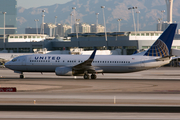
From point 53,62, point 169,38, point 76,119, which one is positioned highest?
point 169,38

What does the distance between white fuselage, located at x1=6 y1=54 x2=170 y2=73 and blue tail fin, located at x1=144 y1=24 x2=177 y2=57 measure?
3.94 ft

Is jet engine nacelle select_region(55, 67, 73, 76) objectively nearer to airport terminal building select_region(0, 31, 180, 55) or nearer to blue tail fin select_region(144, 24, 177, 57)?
blue tail fin select_region(144, 24, 177, 57)

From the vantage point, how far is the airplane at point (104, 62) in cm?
4744

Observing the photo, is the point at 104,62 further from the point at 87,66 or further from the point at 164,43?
the point at 164,43

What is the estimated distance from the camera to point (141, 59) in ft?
157

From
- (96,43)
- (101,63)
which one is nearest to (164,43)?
(101,63)

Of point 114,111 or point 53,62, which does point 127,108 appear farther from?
point 53,62

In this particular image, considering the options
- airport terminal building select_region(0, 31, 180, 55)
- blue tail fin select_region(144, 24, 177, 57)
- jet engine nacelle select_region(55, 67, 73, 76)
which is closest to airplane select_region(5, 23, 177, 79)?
blue tail fin select_region(144, 24, 177, 57)

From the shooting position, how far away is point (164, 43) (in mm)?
48500

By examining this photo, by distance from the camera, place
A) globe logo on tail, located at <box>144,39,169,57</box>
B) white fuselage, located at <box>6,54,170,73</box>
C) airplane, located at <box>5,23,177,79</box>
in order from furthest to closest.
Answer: globe logo on tail, located at <box>144,39,169,57</box> < white fuselage, located at <box>6,54,170,73</box> < airplane, located at <box>5,23,177,79</box>

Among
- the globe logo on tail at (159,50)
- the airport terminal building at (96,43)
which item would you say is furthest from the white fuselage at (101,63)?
the airport terminal building at (96,43)

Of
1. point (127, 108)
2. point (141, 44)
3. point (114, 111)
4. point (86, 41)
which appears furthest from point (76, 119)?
point (86, 41)

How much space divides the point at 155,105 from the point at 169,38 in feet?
86.3

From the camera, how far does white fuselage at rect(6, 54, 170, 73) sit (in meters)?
47.6
